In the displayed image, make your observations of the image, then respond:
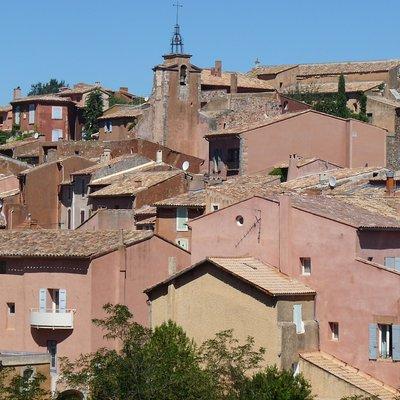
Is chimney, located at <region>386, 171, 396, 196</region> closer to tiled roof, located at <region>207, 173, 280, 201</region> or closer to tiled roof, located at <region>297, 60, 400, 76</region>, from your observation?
tiled roof, located at <region>207, 173, 280, 201</region>

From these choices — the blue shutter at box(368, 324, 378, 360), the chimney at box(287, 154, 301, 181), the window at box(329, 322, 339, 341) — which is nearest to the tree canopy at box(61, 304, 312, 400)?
the blue shutter at box(368, 324, 378, 360)

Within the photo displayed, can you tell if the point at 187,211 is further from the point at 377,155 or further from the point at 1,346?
the point at 377,155

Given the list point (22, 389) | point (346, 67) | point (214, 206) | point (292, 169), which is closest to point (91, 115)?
point (346, 67)

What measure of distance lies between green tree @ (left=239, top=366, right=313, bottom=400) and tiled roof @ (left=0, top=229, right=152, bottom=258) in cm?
980

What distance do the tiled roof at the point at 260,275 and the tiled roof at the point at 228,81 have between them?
41.2 meters

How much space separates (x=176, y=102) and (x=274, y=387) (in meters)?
40.4

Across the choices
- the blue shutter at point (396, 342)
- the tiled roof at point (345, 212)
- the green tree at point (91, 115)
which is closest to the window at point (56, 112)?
the green tree at point (91, 115)

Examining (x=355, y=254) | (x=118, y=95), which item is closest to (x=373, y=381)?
(x=355, y=254)

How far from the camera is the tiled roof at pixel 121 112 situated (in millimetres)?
84438

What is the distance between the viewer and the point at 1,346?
52000mm

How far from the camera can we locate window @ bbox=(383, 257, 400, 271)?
1829 inches

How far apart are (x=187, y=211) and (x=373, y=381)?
1440 centimetres

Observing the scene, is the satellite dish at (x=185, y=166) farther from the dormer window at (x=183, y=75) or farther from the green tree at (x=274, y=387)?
the green tree at (x=274, y=387)

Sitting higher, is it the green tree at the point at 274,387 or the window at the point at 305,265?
the window at the point at 305,265
